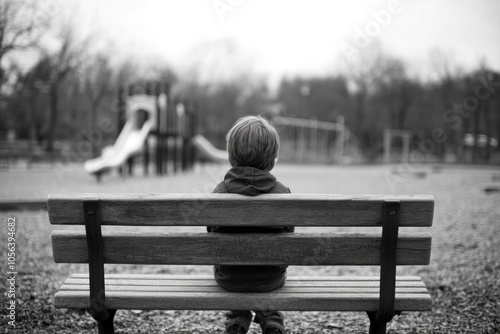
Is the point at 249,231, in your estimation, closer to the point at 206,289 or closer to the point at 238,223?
the point at 238,223

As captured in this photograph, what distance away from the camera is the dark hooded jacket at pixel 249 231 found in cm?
249

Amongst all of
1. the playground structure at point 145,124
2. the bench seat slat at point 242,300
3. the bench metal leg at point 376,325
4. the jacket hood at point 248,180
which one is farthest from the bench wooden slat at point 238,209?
the playground structure at point 145,124

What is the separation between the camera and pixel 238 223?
7.71 feet

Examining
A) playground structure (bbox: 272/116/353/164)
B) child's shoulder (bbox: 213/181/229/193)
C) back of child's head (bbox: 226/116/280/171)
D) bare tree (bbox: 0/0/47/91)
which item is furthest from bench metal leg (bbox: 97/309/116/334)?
playground structure (bbox: 272/116/353/164)

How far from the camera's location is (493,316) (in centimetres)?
353

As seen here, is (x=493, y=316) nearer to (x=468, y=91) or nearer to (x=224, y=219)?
(x=224, y=219)

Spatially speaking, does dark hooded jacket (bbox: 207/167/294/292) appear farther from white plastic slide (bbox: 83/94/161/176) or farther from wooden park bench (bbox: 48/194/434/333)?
white plastic slide (bbox: 83/94/161/176)

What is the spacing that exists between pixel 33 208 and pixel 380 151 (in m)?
41.0

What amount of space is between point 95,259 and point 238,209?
752 mm

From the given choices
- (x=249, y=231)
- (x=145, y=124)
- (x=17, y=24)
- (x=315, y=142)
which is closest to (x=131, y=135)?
(x=145, y=124)

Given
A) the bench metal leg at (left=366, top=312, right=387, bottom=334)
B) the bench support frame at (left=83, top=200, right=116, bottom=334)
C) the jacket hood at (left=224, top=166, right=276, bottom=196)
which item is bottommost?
the bench metal leg at (left=366, top=312, right=387, bottom=334)

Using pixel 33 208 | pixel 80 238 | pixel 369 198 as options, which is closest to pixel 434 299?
pixel 369 198

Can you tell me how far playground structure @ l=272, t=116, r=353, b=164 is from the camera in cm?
3628

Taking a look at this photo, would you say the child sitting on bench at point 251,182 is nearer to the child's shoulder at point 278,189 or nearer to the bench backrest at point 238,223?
the child's shoulder at point 278,189
